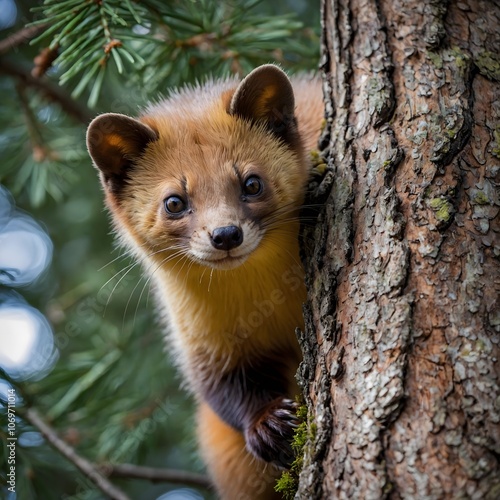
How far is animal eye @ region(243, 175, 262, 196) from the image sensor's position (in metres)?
3.49

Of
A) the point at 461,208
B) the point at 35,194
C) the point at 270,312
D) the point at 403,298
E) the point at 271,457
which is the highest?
the point at 461,208

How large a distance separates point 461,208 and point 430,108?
0.54 meters

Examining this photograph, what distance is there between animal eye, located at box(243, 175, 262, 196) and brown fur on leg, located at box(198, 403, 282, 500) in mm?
1572

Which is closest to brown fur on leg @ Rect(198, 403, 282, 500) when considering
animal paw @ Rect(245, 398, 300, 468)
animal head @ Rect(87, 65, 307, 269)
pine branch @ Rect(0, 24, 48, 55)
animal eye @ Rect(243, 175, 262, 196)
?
animal paw @ Rect(245, 398, 300, 468)

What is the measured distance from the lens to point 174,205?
3525 millimetres

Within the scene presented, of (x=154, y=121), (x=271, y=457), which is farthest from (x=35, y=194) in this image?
(x=271, y=457)

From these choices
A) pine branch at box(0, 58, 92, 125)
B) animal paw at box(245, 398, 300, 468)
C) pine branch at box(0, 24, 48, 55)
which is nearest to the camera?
animal paw at box(245, 398, 300, 468)

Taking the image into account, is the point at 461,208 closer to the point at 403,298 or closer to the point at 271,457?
the point at 403,298

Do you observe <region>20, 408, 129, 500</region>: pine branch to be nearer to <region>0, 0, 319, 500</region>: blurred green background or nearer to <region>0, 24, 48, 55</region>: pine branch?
<region>0, 0, 319, 500</region>: blurred green background

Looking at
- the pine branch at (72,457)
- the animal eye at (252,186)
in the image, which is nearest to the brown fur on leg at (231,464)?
the pine branch at (72,457)

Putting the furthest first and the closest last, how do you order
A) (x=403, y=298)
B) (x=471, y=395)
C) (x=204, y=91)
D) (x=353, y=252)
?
Answer: (x=204, y=91), (x=353, y=252), (x=403, y=298), (x=471, y=395)

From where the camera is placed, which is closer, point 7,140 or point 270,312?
point 270,312

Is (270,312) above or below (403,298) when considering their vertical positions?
below

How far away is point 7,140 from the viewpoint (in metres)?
5.28
